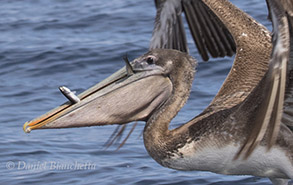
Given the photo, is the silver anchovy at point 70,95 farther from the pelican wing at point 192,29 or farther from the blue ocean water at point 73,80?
the pelican wing at point 192,29

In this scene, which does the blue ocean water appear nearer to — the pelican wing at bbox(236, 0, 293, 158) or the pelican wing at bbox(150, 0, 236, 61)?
the pelican wing at bbox(150, 0, 236, 61)

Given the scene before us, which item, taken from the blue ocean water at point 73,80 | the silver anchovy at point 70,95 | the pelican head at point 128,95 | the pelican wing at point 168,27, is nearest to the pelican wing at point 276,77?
the pelican head at point 128,95

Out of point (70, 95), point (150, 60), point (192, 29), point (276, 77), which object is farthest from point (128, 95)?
point (192, 29)

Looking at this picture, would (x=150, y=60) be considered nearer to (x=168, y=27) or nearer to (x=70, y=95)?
(x=70, y=95)

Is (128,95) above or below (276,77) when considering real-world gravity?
below

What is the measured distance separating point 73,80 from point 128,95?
14.4ft

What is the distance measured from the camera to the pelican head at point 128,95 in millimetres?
6246

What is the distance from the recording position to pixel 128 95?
6.47m

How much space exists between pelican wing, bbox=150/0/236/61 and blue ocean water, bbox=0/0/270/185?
109cm

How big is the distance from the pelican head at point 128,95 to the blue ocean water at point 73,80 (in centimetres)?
70

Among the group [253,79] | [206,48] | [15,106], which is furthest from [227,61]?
[253,79]

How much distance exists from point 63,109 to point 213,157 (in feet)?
4.50

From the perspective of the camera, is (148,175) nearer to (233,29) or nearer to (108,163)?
(108,163)

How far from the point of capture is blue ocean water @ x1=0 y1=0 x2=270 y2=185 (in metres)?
7.79
